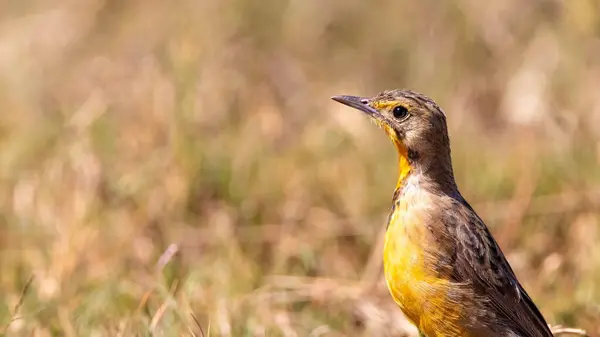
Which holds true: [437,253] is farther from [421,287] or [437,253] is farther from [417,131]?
[417,131]

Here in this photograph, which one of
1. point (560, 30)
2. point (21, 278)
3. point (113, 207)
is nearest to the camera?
point (21, 278)

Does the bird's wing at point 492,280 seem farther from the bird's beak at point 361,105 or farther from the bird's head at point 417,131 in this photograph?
the bird's beak at point 361,105

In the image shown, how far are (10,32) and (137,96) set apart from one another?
6.63ft

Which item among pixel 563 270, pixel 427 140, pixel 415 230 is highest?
pixel 427 140

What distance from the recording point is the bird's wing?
4.77m

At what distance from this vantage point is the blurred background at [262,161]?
5922mm

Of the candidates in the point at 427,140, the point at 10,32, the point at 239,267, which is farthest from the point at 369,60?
the point at 427,140

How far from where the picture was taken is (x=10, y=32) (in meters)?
9.81

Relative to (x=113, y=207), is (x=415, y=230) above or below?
above

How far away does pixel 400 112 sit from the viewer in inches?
204

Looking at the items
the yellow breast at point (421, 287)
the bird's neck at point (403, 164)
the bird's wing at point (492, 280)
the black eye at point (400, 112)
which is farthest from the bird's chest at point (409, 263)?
the black eye at point (400, 112)

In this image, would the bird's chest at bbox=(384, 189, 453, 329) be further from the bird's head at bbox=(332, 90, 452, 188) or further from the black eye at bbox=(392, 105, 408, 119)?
the black eye at bbox=(392, 105, 408, 119)

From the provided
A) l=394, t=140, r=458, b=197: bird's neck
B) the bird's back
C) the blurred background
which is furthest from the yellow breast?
the blurred background

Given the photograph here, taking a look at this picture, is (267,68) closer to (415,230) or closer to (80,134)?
(80,134)
